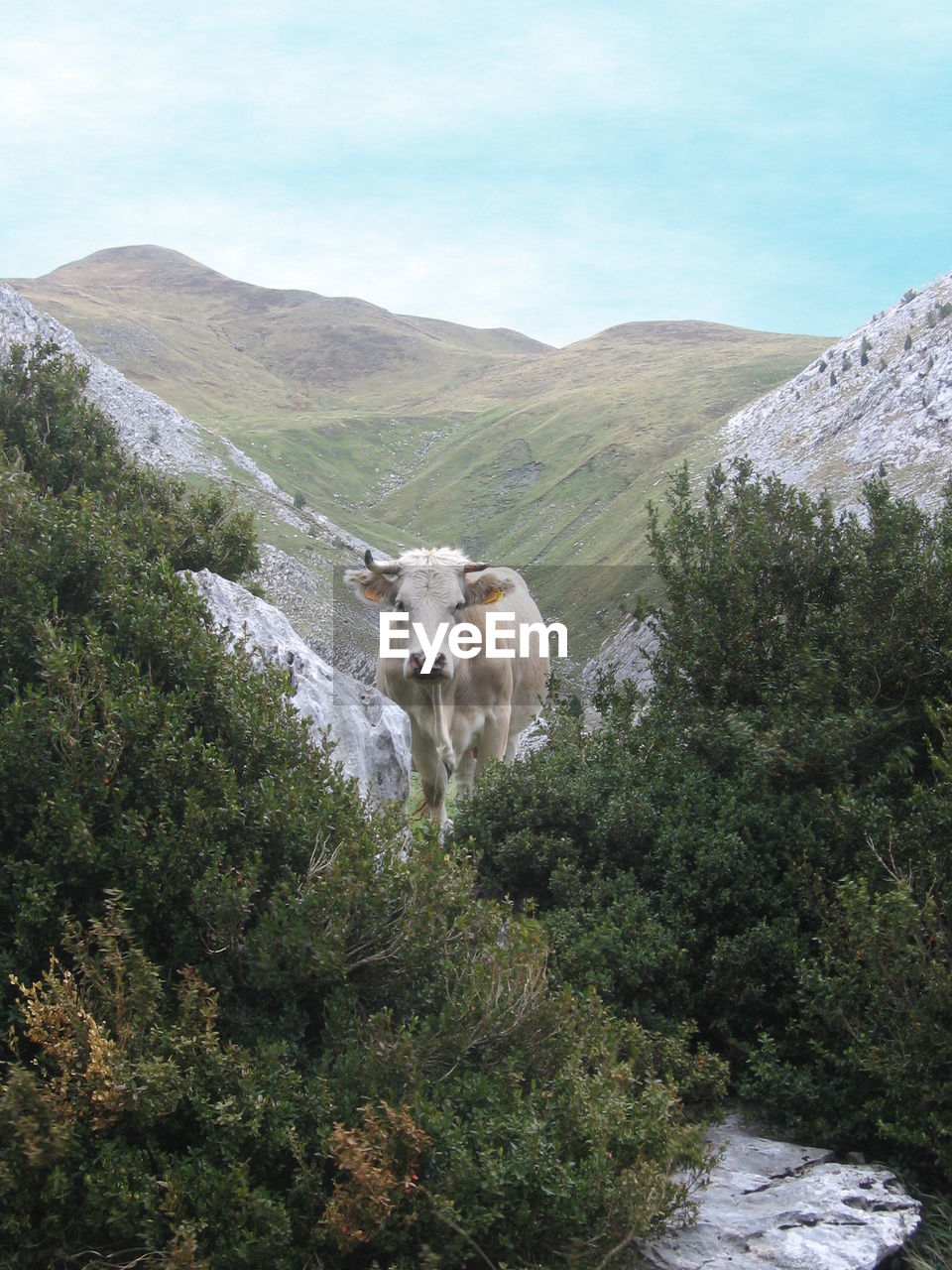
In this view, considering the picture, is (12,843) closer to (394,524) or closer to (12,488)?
(12,488)

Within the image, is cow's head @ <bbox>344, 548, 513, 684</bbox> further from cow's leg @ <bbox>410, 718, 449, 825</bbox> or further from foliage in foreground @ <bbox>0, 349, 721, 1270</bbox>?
foliage in foreground @ <bbox>0, 349, 721, 1270</bbox>

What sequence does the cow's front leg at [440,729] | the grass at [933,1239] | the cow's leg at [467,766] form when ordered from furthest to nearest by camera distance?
the cow's leg at [467,766]
the cow's front leg at [440,729]
the grass at [933,1239]

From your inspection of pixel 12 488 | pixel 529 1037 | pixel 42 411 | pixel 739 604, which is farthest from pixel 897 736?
pixel 42 411

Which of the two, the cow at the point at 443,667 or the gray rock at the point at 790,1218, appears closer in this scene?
the gray rock at the point at 790,1218

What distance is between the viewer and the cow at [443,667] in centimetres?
1494

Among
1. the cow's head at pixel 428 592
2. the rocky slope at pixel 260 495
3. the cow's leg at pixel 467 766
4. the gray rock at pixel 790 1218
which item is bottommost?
the gray rock at pixel 790 1218

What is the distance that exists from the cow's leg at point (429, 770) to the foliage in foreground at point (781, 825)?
148 inches

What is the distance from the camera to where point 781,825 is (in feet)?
33.0

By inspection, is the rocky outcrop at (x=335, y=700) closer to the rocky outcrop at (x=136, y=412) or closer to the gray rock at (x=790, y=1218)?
the gray rock at (x=790, y=1218)

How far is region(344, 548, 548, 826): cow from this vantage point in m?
14.9

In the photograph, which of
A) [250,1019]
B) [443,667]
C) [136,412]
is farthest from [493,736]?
[136,412]

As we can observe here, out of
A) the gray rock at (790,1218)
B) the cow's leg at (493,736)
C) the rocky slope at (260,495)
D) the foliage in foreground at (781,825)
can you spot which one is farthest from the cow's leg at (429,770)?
the rocky slope at (260,495)

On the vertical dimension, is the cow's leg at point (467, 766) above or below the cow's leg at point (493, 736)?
A: below

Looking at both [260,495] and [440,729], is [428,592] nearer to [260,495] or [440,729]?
[440,729]
